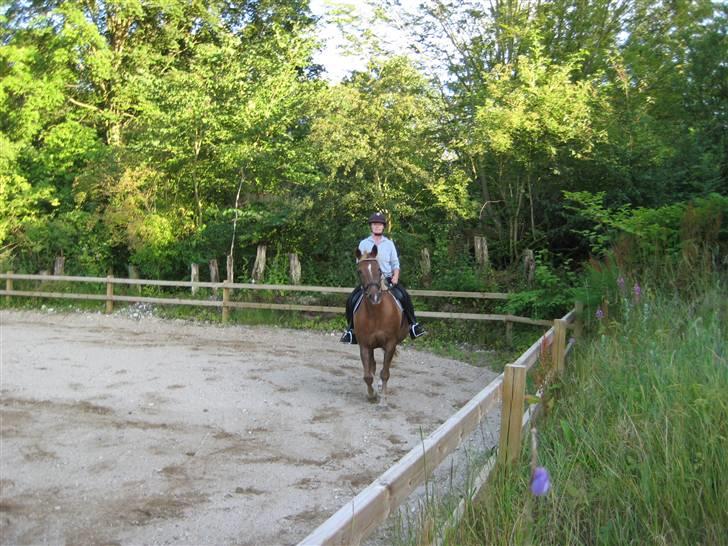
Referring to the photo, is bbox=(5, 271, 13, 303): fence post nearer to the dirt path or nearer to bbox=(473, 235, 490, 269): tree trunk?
the dirt path

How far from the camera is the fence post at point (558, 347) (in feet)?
21.1

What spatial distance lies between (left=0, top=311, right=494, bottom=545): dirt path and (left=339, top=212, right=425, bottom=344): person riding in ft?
3.32

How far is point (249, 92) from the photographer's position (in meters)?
18.2

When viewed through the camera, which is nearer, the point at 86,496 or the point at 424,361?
the point at 86,496

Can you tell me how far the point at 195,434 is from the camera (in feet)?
23.6

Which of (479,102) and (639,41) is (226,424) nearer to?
(479,102)

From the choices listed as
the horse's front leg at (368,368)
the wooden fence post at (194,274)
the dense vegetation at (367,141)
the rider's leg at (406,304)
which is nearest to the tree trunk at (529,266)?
the dense vegetation at (367,141)

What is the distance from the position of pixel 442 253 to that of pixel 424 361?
4.15 metres

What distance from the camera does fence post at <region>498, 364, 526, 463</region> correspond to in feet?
13.3

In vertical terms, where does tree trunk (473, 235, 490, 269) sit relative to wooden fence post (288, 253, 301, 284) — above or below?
above

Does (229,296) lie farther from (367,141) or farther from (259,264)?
(367,141)

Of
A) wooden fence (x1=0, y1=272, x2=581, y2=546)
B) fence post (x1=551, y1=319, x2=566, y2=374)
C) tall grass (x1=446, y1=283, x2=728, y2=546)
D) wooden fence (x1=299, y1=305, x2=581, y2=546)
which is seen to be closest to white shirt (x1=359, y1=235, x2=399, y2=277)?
wooden fence (x1=0, y1=272, x2=581, y2=546)

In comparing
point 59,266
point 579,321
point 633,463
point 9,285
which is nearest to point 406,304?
point 579,321

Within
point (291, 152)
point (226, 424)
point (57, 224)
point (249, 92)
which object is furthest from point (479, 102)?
point (57, 224)
